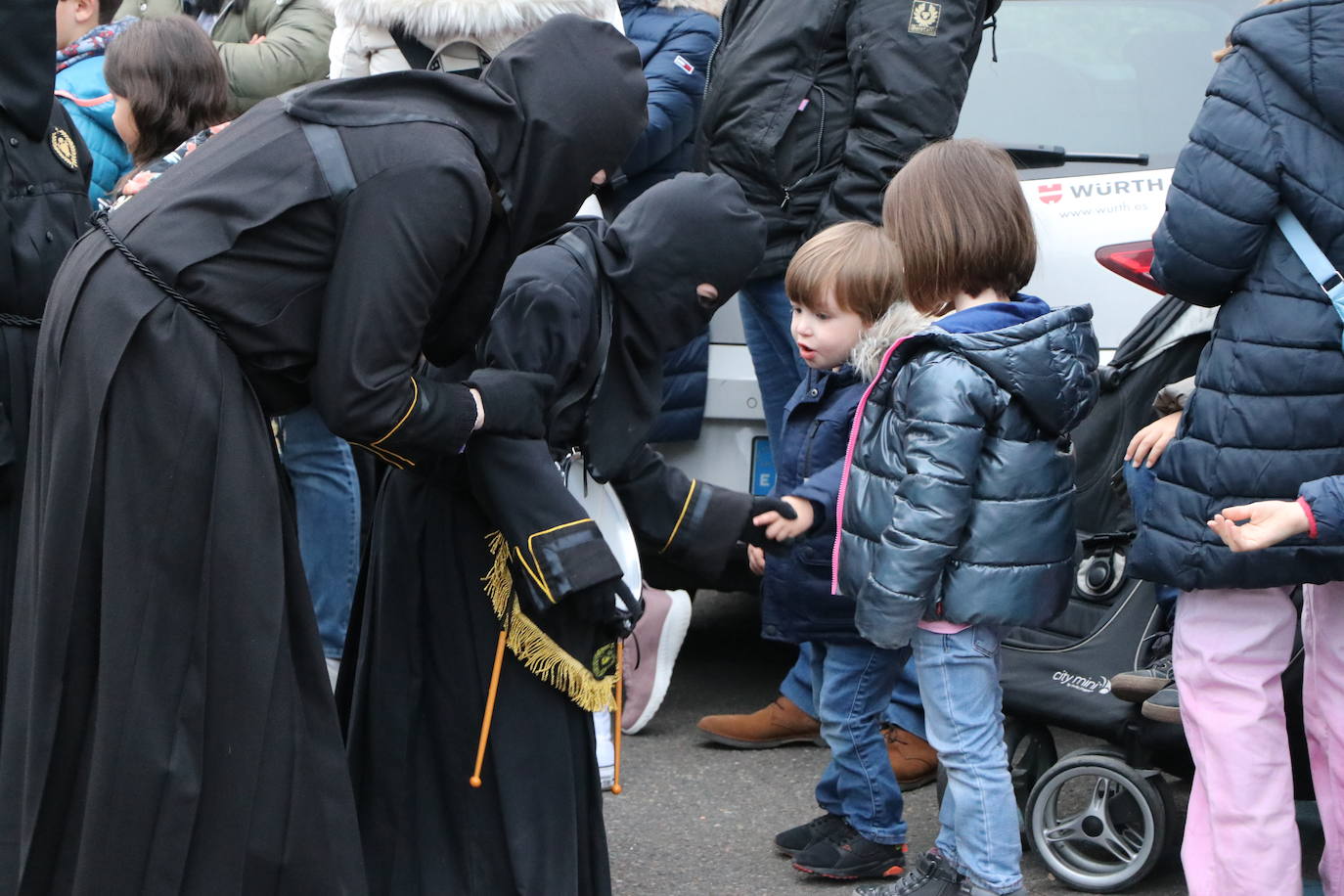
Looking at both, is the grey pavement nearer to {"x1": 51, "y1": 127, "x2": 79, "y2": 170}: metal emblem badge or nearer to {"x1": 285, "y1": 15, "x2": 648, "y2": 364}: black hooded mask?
{"x1": 285, "y1": 15, "x2": 648, "y2": 364}: black hooded mask

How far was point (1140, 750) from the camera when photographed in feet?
11.2

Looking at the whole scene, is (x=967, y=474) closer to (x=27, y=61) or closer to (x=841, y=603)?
(x=841, y=603)

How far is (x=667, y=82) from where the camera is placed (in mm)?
4699

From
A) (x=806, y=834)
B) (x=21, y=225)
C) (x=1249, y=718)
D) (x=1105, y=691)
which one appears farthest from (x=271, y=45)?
(x=1249, y=718)

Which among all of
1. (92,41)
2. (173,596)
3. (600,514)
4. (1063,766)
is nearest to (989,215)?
(600,514)

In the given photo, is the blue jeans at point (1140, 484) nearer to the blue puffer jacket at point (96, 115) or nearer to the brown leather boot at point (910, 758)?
the brown leather boot at point (910, 758)

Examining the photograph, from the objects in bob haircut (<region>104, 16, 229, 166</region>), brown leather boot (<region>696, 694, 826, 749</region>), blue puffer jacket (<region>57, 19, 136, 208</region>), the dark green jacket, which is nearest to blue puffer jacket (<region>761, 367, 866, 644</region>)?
brown leather boot (<region>696, 694, 826, 749</region>)

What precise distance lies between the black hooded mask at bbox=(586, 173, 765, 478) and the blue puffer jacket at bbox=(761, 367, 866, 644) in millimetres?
623

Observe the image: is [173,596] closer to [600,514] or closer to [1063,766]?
[600,514]

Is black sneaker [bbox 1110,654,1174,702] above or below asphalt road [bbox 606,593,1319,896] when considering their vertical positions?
above

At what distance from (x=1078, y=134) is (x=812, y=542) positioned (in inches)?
61.2

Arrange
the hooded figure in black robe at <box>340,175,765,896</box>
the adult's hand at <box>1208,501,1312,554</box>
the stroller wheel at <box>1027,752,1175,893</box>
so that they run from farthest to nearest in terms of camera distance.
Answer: the stroller wheel at <box>1027,752,1175,893</box>, the hooded figure in black robe at <box>340,175,765,896</box>, the adult's hand at <box>1208,501,1312,554</box>

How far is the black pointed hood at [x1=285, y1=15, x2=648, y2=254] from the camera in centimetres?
Result: 257

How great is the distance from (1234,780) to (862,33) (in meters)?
2.09
